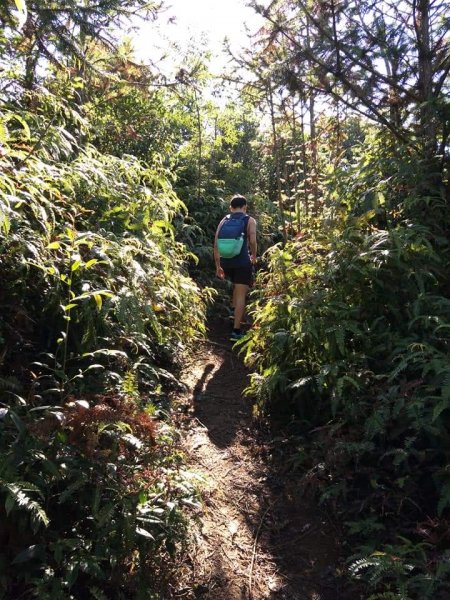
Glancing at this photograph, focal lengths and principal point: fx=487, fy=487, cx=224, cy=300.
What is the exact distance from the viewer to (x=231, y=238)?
6223 mm

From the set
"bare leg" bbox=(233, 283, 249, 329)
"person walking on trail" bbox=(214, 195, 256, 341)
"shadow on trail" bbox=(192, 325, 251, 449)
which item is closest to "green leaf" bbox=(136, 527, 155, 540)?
"shadow on trail" bbox=(192, 325, 251, 449)

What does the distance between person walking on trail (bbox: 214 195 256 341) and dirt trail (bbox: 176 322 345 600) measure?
6.30ft

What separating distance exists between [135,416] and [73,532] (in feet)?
2.48

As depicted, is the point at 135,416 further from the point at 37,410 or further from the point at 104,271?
the point at 104,271

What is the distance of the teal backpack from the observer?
6.22 metres

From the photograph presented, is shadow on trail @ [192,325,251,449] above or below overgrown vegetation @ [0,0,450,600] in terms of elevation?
below

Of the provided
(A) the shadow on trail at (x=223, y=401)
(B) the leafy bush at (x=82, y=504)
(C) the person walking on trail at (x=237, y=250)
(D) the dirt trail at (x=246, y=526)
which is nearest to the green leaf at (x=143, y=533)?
(B) the leafy bush at (x=82, y=504)

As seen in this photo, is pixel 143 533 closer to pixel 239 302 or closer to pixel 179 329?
pixel 179 329

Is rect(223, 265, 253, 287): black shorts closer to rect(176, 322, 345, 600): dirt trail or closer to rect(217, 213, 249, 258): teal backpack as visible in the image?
rect(217, 213, 249, 258): teal backpack

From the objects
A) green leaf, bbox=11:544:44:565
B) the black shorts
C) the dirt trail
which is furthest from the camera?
the black shorts

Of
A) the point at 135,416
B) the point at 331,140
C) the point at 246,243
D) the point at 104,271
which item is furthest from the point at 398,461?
the point at 331,140

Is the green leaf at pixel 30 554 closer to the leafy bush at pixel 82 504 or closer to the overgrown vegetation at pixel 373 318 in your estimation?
the leafy bush at pixel 82 504

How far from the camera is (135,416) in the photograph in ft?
10.1

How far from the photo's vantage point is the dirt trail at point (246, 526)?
9.45 ft
